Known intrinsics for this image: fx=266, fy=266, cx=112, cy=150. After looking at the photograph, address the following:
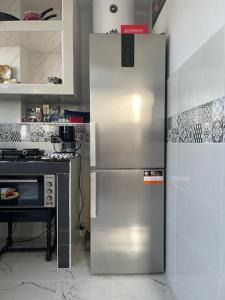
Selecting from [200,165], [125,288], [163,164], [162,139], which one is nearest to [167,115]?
[162,139]

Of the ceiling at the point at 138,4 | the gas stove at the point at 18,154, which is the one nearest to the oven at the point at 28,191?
the gas stove at the point at 18,154

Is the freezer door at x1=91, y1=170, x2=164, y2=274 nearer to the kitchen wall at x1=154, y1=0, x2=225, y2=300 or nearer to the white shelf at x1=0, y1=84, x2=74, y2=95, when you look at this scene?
the kitchen wall at x1=154, y1=0, x2=225, y2=300

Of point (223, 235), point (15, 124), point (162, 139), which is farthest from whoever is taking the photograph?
point (15, 124)

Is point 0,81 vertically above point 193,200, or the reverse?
point 0,81

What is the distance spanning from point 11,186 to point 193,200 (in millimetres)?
1341

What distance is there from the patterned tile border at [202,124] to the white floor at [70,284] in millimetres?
981

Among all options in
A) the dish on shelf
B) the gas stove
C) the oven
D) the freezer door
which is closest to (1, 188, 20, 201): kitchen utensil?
the oven

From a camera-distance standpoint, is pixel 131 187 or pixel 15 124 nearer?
pixel 131 187

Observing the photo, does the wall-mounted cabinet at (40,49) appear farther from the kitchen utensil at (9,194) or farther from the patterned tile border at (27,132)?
the kitchen utensil at (9,194)

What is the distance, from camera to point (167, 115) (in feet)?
6.10

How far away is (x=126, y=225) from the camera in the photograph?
6.15 ft

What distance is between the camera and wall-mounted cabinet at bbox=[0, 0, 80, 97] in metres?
2.10

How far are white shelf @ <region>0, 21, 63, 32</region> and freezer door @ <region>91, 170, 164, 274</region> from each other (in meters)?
1.22

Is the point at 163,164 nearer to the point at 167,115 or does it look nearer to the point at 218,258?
the point at 167,115
